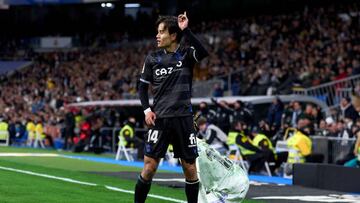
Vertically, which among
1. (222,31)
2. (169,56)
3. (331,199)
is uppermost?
(222,31)

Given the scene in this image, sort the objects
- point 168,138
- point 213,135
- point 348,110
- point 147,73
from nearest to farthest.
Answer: point 168,138, point 147,73, point 213,135, point 348,110

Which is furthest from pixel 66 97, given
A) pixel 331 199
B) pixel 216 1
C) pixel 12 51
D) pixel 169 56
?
pixel 169 56

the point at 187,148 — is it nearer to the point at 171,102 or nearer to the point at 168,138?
the point at 168,138

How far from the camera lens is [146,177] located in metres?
9.82

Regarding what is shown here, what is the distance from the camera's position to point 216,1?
154ft

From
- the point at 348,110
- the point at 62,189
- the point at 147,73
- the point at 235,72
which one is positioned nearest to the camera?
the point at 147,73

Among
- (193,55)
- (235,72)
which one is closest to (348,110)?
(235,72)

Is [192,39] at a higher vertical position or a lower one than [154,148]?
higher

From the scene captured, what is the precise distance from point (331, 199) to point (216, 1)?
34.1 m

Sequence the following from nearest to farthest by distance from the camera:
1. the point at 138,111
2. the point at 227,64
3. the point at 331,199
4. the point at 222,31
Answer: the point at 331,199
the point at 138,111
the point at 227,64
the point at 222,31

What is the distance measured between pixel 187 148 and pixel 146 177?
1.84ft

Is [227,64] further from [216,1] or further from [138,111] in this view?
[216,1]

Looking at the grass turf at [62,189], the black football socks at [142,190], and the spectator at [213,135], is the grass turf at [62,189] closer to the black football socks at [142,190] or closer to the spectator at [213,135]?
the black football socks at [142,190]

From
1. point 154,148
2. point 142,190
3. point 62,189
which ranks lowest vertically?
point 62,189
